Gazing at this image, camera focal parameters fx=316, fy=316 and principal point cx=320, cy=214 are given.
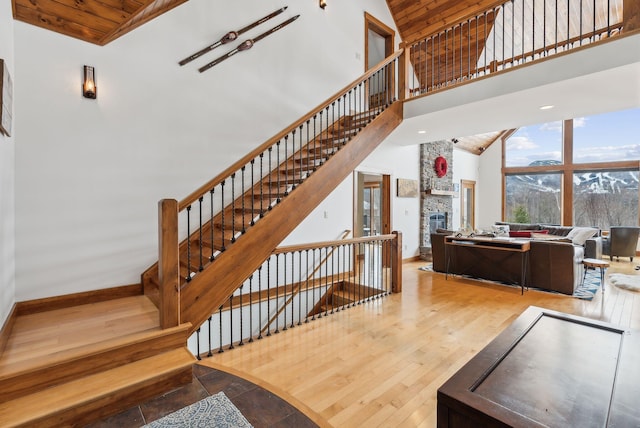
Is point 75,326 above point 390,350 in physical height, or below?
above

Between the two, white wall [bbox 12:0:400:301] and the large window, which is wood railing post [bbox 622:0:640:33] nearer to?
white wall [bbox 12:0:400:301]

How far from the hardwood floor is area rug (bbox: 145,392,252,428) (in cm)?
38

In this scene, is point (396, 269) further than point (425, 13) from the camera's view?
No

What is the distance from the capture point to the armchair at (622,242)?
726cm

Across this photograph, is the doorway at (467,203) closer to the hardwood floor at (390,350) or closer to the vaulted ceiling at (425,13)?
the vaulted ceiling at (425,13)

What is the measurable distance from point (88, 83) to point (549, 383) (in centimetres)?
437

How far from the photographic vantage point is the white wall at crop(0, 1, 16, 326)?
7.89 ft

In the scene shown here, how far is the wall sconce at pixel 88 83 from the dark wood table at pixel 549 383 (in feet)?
13.3

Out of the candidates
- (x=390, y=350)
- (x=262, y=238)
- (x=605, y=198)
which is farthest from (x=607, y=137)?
(x=262, y=238)

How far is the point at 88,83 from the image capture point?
3.28 meters

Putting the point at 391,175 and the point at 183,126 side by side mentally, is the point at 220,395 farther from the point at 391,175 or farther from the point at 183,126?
the point at 391,175

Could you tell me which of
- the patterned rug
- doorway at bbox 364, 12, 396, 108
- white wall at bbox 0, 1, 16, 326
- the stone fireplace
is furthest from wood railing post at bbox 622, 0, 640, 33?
white wall at bbox 0, 1, 16, 326

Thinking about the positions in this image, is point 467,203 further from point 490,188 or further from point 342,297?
point 342,297

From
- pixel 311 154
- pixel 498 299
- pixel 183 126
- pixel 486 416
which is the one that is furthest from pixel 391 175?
pixel 486 416
